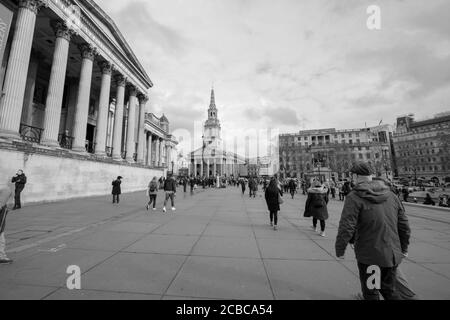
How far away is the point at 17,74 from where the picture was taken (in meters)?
12.8

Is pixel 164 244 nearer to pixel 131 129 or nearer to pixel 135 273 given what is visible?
pixel 135 273

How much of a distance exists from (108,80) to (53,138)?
9.51 meters

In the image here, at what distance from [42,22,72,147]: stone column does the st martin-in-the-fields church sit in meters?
96.7

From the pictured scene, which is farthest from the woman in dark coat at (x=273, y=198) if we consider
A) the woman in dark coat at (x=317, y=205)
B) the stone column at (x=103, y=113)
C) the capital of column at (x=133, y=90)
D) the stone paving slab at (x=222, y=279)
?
the capital of column at (x=133, y=90)

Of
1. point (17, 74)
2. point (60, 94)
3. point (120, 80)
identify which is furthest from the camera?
point (120, 80)

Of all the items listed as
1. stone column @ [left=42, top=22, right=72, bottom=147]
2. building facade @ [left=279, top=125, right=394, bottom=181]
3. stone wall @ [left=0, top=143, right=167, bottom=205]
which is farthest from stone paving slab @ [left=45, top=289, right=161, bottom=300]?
building facade @ [left=279, top=125, right=394, bottom=181]

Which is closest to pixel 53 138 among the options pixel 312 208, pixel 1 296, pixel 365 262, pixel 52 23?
pixel 52 23

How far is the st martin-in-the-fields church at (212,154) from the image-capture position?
117238mm

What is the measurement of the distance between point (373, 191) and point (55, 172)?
17.7m

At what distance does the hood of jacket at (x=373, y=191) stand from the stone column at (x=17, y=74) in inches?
648

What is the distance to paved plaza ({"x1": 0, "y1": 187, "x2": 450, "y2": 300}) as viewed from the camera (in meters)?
3.26

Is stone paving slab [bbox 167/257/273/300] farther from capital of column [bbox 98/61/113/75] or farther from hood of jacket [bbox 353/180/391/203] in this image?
capital of column [bbox 98/61/113/75]

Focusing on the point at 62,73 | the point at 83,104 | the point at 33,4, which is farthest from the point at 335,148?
the point at 33,4
